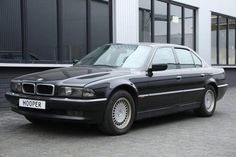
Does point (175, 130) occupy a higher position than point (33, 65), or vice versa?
point (33, 65)

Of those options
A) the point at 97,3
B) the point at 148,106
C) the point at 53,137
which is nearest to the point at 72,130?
the point at 53,137

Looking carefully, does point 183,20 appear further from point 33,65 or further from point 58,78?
point 58,78

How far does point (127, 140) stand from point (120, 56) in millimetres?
1877

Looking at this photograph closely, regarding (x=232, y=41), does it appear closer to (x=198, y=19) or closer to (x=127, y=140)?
(x=198, y=19)

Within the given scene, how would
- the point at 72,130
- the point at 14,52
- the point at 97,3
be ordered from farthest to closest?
the point at 97,3 → the point at 14,52 → the point at 72,130

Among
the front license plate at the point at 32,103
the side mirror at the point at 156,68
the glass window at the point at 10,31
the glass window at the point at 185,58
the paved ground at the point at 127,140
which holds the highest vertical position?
the glass window at the point at 10,31

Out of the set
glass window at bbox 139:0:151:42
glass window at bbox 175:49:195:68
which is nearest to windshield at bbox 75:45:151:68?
glass window at bbox 175:49:195:68

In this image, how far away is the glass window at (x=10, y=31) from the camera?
403 inches

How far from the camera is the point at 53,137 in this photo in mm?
6680

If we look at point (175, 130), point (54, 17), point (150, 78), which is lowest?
point (175, 130)

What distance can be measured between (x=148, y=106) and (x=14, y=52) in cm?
418

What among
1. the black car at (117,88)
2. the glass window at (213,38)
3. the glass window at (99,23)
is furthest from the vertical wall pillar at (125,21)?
the glass window at (213,38)

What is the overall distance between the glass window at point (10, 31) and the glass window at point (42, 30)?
0.89ft

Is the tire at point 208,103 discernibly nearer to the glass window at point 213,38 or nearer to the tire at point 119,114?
the tire at point 119,114
